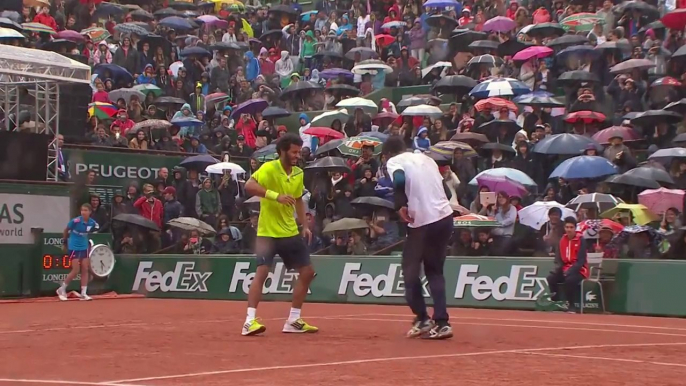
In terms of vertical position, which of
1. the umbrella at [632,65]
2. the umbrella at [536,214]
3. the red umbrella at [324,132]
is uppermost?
the umbrella at [632,65]

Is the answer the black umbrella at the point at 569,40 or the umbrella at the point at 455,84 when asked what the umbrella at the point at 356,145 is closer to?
the umbrella at the point at 455,84

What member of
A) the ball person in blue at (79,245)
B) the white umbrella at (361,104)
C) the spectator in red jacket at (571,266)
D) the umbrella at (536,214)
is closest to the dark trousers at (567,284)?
the spectator in red jacket at (571,266)

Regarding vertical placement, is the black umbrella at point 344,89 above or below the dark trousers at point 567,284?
above

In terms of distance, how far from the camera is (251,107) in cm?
2919

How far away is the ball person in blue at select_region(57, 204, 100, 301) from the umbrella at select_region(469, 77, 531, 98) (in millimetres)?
8643

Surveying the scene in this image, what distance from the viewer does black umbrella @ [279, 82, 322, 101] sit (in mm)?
30147

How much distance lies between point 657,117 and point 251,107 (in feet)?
34.9

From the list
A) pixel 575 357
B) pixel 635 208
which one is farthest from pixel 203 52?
pixel 575 357

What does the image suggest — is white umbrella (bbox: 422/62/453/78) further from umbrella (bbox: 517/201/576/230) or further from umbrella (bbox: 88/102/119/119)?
umbrella (bbox: 517/201/576/230)

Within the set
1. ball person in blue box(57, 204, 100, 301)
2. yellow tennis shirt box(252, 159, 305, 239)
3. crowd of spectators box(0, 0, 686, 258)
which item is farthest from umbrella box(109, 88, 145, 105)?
yellow tennis shirt box(252, 159, 305, 239)

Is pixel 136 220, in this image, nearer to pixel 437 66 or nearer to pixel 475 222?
pixel 475 222

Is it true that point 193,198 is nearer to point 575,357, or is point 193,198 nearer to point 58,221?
point 58,221

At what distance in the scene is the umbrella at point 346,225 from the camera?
22.0 m

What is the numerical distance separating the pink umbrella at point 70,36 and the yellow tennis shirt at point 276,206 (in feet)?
65.4
